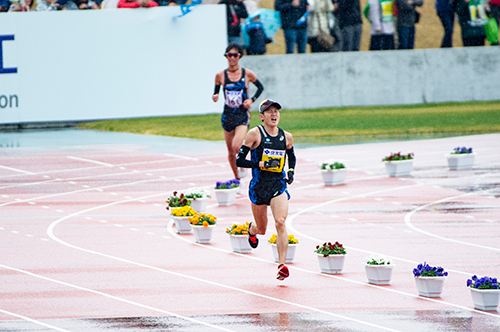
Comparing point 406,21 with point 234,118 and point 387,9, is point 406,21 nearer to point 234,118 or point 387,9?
point 387,9

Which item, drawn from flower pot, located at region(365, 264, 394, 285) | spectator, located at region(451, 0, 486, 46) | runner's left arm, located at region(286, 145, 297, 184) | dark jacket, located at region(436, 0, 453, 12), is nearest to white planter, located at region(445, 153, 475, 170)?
runner's left arm, located at region(286, 145, 297, 184)

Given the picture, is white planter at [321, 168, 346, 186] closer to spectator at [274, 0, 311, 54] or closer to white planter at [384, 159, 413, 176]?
white planter at [384, 159, 413, 176]

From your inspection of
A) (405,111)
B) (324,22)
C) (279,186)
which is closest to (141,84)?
(324,22)

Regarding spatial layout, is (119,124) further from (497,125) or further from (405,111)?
(497,125)

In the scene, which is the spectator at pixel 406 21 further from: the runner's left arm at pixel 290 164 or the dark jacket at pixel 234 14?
the runner's left arm at pixel 290 164

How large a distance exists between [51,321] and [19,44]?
1909 centimetres

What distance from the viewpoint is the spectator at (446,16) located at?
29.1 m

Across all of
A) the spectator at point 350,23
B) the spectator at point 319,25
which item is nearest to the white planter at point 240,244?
the spectator at point 319,25

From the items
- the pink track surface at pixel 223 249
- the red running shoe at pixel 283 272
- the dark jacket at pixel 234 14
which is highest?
the dark jacket at pixel 234 14

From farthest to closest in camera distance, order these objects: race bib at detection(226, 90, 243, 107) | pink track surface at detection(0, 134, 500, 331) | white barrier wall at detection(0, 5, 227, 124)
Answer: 1. white barrier wall at detection(0, 5, 227, 124)
2. race bib at detection(226, 90, 243, 107)
3. pink track surface at detection(0, 134, 500, 331)

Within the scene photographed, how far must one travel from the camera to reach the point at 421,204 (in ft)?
51.9

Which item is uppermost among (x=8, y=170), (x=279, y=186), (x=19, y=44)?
(x=19, y=44)

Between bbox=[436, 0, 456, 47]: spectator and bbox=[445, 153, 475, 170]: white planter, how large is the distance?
Answer: 35.5 ft

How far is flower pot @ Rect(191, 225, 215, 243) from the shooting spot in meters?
12.6
